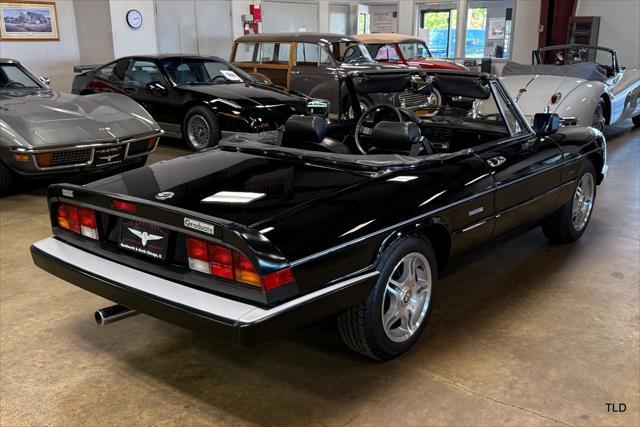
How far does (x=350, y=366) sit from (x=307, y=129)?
120 centimetres

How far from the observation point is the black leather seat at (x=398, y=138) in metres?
2.70

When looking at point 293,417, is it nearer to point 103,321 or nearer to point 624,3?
point 103,321

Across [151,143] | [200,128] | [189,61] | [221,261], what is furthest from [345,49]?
[221,261]

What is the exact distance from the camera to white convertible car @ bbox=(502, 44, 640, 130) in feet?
22.3

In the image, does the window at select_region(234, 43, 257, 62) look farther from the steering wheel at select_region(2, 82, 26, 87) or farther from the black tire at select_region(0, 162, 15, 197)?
the black tire at select_region(0, 162, 15, 197)

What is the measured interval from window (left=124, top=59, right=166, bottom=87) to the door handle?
18.7 ft

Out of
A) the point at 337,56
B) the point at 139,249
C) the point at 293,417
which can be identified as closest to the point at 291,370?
the point at 293,417

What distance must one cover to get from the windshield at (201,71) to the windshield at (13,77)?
1.79 meters

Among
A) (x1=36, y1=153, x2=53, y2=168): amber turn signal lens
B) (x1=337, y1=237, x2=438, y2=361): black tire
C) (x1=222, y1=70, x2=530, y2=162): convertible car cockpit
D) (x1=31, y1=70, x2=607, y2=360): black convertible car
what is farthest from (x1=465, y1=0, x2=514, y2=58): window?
(x1=337, y1=237, x2=438, y2=361): black tire

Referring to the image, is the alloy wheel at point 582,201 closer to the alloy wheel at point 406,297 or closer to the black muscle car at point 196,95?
the alloy wheel at point 406,297

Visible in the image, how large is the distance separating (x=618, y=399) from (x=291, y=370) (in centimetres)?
135

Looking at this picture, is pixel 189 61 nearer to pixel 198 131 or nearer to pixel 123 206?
pixel 198 131

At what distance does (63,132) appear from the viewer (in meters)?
4.98

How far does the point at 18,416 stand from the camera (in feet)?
7.26
